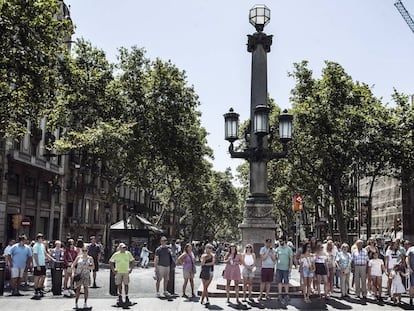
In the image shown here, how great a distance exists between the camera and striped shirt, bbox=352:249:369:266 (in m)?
16.4

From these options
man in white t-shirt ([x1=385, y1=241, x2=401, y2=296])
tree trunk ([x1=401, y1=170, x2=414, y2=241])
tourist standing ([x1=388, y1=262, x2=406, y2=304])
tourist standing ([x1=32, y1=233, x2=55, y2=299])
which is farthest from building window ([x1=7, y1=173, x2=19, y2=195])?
tree trunk ([x1=401, y1=170, x2=414, y2=241])

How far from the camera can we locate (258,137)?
53.7 ft

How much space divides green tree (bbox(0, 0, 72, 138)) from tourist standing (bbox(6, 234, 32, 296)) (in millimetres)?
5337

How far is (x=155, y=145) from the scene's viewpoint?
121ft

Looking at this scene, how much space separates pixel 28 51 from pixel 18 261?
726cm

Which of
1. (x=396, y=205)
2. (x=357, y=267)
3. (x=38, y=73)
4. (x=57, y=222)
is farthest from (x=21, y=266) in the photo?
(x=396, y=205)

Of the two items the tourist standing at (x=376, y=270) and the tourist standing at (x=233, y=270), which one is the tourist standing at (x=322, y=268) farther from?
the tourist standing at (x=233, y=270)

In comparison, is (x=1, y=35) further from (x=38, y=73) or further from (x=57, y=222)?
(x=57, y=222)

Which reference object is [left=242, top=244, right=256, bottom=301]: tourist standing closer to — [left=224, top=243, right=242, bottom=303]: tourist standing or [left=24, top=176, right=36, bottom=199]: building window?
[left=224, top=243, right=242, bottom=303]: tourist standing

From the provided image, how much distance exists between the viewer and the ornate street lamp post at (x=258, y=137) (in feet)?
53.4

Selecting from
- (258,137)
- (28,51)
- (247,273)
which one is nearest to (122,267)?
(247,273)

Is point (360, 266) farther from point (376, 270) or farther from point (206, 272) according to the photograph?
point (206, 272)

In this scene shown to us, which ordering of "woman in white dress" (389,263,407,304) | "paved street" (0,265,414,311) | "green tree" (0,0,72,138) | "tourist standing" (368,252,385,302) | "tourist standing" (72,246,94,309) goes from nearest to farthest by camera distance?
"paved street" (0,265,414,311)
"tourist standing" (72,246,94,309)
"woman in white dress" (389,263,407,304)
"tourist standing" (368,252,385,302)
"green tree" (0,0,72,138)

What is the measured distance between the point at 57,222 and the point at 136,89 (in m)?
17.3
